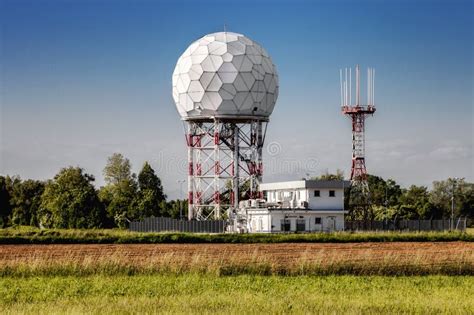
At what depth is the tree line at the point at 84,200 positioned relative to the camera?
90812 millimetres

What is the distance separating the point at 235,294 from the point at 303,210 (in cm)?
4735

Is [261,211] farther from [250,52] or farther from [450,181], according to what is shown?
[450,181]

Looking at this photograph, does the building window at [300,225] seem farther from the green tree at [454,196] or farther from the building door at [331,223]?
the green tree at [454,196]

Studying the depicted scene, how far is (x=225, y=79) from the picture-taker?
254 ft

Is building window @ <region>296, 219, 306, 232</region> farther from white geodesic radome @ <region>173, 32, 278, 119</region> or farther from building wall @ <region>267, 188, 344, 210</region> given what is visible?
white geodesic radome @ <region>173, 32, 278, 119</region>

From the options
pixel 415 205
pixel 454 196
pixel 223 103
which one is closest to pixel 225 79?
pixel 223 103

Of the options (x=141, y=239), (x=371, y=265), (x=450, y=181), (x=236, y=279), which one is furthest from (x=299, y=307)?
(x=450, y=181)

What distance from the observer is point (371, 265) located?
116 feet

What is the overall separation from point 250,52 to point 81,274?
158 ft

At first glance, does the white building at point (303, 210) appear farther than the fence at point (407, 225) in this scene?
No

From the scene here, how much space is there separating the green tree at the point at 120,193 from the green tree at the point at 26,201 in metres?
7.46

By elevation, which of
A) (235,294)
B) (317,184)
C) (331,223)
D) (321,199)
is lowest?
(235,294)

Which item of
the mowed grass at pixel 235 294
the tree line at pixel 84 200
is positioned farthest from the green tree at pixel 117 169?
the mowed grass at pixel 235 294

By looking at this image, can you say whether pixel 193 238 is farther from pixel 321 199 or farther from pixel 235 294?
pixel 235 294
